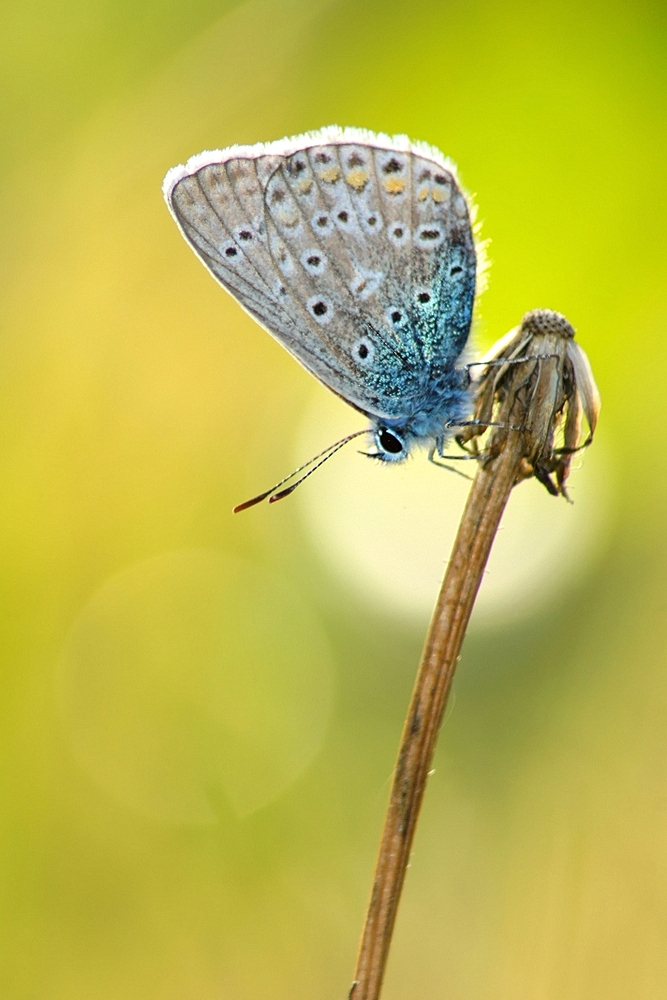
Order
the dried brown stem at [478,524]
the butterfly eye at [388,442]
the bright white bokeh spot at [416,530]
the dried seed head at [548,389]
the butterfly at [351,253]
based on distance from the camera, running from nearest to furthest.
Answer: the dried brown stem at [478,524], the dried seed head at [548,389], the butterfly at [351,253], the butterfly eye at [388,442], the bright white bokeh spot at [416,530]

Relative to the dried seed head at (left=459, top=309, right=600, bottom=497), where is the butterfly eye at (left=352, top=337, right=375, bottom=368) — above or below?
above

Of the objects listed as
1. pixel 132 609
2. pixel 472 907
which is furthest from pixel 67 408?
pixel 472 907

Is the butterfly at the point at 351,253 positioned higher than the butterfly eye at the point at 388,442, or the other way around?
the butterfly at the point at 351,253

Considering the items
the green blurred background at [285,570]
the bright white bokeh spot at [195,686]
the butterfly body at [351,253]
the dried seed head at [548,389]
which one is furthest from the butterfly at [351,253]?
the bright white bokeh spot at [195,686]

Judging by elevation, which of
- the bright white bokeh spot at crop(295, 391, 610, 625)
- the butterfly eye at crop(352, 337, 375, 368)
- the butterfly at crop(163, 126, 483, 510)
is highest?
the butterfly at crop(163, 126, 483, 510)

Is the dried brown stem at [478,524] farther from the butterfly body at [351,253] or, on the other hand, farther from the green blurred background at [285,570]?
the green blurred background at [285,570]

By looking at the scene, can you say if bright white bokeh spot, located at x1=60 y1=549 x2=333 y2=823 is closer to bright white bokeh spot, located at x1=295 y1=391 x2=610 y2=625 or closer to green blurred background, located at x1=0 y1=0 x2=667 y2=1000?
green blurred background, located at x1=0 y1=0 x2=667 y2=1000

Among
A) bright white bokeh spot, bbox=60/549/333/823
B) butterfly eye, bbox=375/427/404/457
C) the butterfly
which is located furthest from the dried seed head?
bright white bokeh spot, bbox=60/549/333/823

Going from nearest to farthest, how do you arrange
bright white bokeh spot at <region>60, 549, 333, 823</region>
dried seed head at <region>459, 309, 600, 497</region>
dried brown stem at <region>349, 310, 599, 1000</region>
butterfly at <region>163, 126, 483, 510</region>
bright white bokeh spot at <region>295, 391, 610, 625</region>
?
dried brown stem at <region>349, 310, 599, 1000</region> → dried seed head at <region>459, 309, 600, 497</region> → butterfly at <region>163, 126, 483, 510</region> → bright white bokeh spot at <region>60, 549, 333, 823</region> → bright white bokeh spot at <region>295, 391, 610, 625</region>
